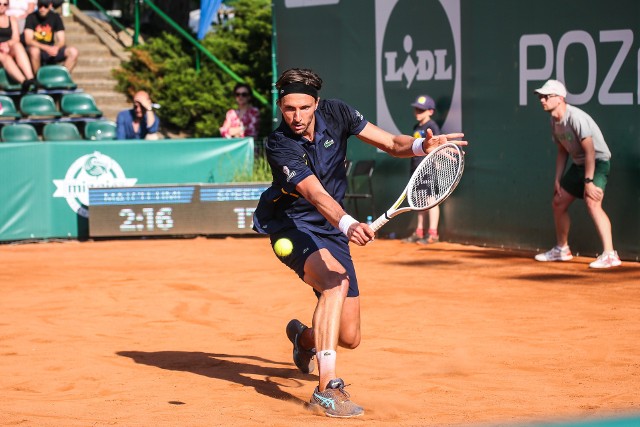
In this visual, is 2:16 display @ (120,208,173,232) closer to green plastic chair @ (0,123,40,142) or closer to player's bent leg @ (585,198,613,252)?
green plastic chair @ (0,123,40,142)

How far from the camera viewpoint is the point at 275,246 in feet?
19.6

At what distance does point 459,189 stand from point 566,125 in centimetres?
269

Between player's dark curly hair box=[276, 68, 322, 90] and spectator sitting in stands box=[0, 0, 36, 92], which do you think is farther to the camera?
spectator sitting in stands box=[0, 0, 36, 92]

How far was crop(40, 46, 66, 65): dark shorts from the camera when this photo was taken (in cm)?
1736

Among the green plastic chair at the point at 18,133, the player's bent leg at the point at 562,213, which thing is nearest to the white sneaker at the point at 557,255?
the player's bent leg at the point at 562,213

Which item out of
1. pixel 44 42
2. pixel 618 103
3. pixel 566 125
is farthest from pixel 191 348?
pixel 44 42

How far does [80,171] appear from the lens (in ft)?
47.3

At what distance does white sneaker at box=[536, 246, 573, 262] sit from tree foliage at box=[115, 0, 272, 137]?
8243mm

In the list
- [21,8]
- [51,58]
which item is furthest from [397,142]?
[21,8]

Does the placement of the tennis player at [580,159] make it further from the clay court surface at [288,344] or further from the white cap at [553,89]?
the clay court surface at [288,344]

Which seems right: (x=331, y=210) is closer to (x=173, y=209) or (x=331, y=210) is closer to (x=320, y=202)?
(x=320, y=202)

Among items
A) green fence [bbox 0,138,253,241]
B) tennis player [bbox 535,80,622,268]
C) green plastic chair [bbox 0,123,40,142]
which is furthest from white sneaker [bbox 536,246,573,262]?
green plastic chair [bbox 0,123,40,142]

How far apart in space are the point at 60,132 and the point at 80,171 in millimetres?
1752

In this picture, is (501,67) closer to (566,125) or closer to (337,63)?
(566,125)
